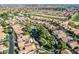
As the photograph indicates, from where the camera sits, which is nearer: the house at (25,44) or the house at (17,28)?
the house at (25,44)

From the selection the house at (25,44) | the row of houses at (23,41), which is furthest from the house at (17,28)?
the house at (25,44)

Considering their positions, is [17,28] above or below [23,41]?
above

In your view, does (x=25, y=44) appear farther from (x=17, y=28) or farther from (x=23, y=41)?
(x=17, y=28)

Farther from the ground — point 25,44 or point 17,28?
point 17,28

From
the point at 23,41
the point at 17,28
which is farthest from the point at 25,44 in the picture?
the point at 17,28

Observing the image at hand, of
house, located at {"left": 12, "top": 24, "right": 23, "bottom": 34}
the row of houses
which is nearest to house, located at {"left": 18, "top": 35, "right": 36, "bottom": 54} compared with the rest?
the row of houses

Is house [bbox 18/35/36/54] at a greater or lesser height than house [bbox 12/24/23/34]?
lesser

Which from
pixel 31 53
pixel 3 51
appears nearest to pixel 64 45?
pixel 31 53

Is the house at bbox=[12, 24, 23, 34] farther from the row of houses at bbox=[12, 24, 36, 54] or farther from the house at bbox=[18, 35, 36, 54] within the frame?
the house at bbox=[18, 35, 36, 54]

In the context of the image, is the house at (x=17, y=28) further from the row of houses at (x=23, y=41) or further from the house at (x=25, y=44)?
the house at (x=25, y=44)

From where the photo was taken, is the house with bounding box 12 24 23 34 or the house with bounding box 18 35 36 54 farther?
the house with bounding box 12 24 23 34
